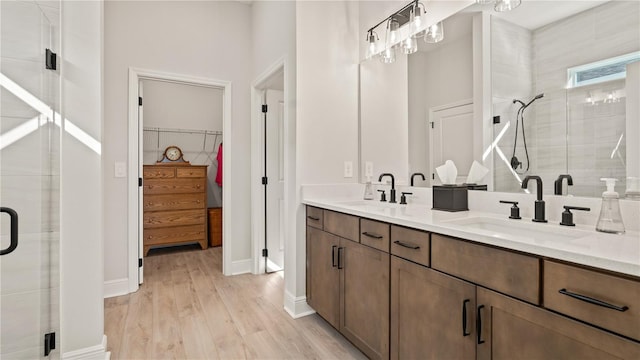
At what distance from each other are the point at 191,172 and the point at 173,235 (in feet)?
2.94

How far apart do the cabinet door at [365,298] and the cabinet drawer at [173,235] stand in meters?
3.07

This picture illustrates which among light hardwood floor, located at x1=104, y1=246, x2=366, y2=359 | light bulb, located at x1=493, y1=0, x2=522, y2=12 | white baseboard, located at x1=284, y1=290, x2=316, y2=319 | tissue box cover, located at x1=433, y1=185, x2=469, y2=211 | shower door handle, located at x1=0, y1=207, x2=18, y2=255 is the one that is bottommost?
light hardwood floor, located at x1=104, y1=246, x2=366, y2=359

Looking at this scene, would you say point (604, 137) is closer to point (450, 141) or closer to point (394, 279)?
point (450, 141)

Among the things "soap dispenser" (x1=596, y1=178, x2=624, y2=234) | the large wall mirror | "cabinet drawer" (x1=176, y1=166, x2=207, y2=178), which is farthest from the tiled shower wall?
"cabinet drawer" (x1=176, y1=166, x2=207, y2=178)

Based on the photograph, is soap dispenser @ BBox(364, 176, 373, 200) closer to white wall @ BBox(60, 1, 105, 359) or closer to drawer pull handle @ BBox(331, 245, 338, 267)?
drawer pull handle @ BBox(331, 245, 338, 267)

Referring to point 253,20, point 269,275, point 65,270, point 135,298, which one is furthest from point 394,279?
point 253,20

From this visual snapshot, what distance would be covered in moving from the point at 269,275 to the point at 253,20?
2832 mm

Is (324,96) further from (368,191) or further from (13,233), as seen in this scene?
(13,233)

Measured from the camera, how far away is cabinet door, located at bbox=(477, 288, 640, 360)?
80 cm

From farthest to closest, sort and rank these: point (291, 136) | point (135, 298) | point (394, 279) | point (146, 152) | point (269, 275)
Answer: point (146, 152), point (269, 275), point (135, 298), point (291, 136), point (394, 279)

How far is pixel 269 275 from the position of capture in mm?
3357

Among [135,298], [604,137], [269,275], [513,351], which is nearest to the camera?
[513,351]

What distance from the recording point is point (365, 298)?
1.70 metres

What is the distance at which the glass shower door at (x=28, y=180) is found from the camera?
4.24 ft
